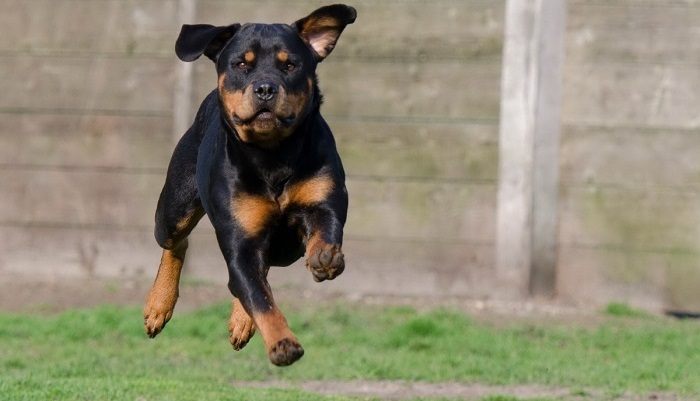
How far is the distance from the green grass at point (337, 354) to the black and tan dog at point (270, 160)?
127cm

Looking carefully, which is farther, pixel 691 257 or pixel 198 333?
pixel 691 257

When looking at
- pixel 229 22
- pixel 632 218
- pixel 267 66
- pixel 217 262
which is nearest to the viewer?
pixel 267 66

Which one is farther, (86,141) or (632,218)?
(86,141)

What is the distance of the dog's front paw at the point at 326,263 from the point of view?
4.80 metres

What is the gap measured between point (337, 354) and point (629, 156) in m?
2.86

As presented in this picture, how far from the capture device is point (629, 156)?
9.75 m

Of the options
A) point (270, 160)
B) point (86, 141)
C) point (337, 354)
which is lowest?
point (337, 354)

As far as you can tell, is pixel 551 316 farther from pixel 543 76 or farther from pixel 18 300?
pixel 18 300

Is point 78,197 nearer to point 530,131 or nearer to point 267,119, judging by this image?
point 530,131

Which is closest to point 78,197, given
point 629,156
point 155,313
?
point 629,156

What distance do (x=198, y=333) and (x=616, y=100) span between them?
131 inches

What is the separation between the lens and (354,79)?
1004 centimetres

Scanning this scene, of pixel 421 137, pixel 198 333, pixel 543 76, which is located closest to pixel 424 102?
pixel 421 137

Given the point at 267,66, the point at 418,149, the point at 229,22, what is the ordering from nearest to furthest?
the point at 267,66
the point at 418,149
the point at 229,22
